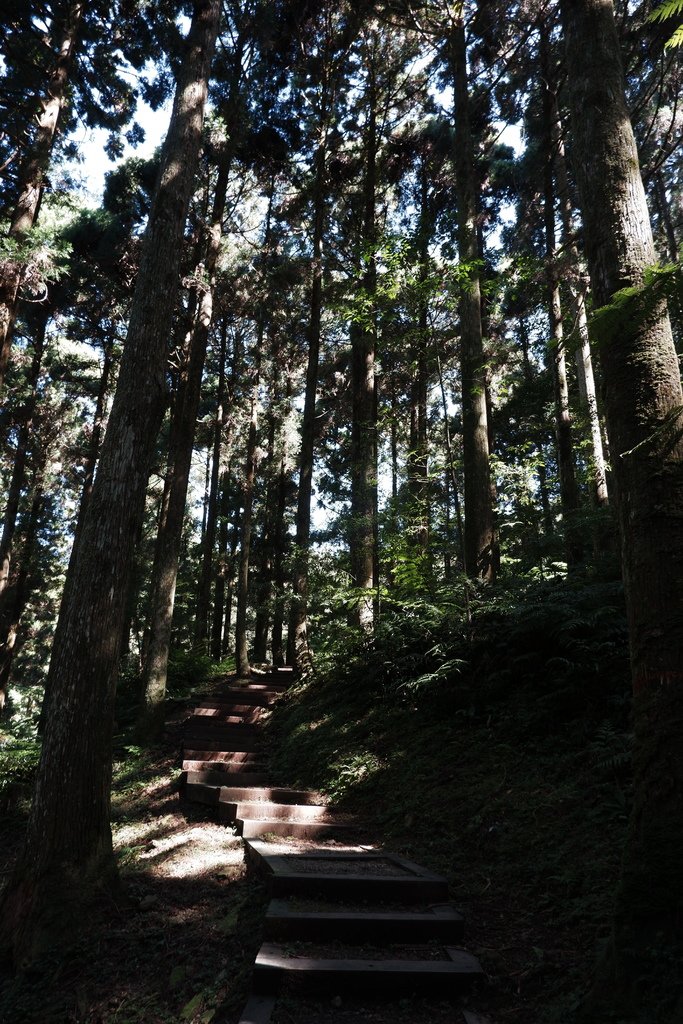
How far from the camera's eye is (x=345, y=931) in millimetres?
3529

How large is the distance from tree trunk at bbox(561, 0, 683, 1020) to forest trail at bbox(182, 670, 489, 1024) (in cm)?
108

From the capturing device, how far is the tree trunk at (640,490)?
240cm

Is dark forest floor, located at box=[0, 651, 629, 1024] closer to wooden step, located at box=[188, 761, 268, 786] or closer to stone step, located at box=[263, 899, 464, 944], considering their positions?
stone step, located at box=[263, 899, 464, 944]

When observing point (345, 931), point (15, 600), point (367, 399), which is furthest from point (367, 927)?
point (15, 600)

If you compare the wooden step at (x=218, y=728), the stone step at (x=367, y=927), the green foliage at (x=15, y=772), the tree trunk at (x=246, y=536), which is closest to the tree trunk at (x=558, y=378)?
the wooden step at (x=218, y=728)

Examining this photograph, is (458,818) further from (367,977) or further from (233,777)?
(233,777)

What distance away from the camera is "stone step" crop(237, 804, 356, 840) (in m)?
5.78

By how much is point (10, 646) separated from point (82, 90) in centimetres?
1453

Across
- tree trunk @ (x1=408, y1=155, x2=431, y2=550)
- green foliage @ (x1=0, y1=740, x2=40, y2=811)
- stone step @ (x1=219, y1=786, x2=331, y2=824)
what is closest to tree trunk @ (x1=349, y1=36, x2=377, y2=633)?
tree trunk @ (x1=408, y1=155, x2=431, y2=550)

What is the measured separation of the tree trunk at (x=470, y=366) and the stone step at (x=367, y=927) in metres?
4.84

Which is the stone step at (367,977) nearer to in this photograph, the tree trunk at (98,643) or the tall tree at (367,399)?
the tree trunk at (98,643)

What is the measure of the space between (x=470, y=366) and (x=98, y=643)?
669cm

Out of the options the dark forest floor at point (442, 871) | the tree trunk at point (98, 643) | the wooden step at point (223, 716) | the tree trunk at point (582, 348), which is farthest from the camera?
the wooden step at point (223, 716)

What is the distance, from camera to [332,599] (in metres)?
10.9
